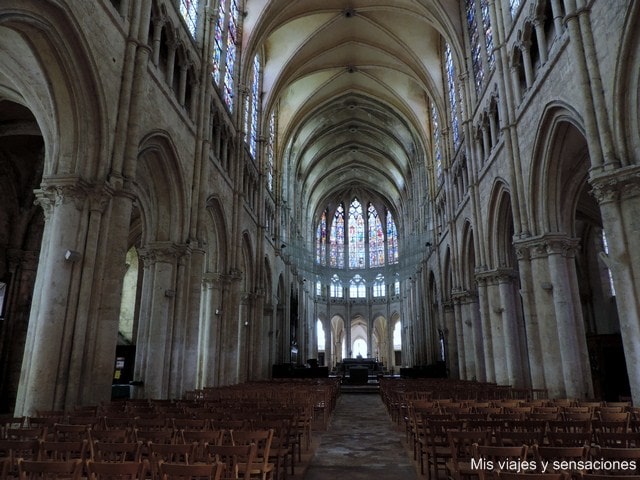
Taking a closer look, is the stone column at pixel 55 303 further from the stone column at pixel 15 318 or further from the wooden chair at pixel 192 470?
the stone column at pixel 15 318

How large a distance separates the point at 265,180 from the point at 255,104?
4624 millimetres

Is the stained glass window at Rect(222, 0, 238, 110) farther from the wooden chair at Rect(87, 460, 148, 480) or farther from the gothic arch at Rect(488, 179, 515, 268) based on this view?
the wooden chair at Rect(87, 460, 148, 480)

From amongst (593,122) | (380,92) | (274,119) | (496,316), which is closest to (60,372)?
(593,122)

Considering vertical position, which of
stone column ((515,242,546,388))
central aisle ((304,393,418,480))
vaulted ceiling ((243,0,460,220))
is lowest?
central aisle ((304,393,418,480))

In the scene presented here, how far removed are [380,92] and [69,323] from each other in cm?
3094

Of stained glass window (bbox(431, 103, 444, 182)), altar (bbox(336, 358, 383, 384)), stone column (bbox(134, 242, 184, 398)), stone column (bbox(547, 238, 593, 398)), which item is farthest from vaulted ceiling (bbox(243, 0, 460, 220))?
altar (bbox(336, 358, 383, 384))

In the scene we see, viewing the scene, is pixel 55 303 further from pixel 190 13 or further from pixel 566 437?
pixel 190 13

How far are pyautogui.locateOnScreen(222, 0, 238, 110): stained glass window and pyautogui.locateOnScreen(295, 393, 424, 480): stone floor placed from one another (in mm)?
15742

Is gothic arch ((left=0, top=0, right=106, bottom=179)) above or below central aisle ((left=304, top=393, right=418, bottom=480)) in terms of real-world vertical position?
above

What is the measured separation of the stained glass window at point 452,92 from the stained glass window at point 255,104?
1135cm

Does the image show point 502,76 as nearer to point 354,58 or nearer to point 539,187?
point 539,187

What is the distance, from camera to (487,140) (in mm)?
19859

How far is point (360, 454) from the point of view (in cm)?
877

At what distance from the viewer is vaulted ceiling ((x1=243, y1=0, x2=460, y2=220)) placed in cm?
2562
